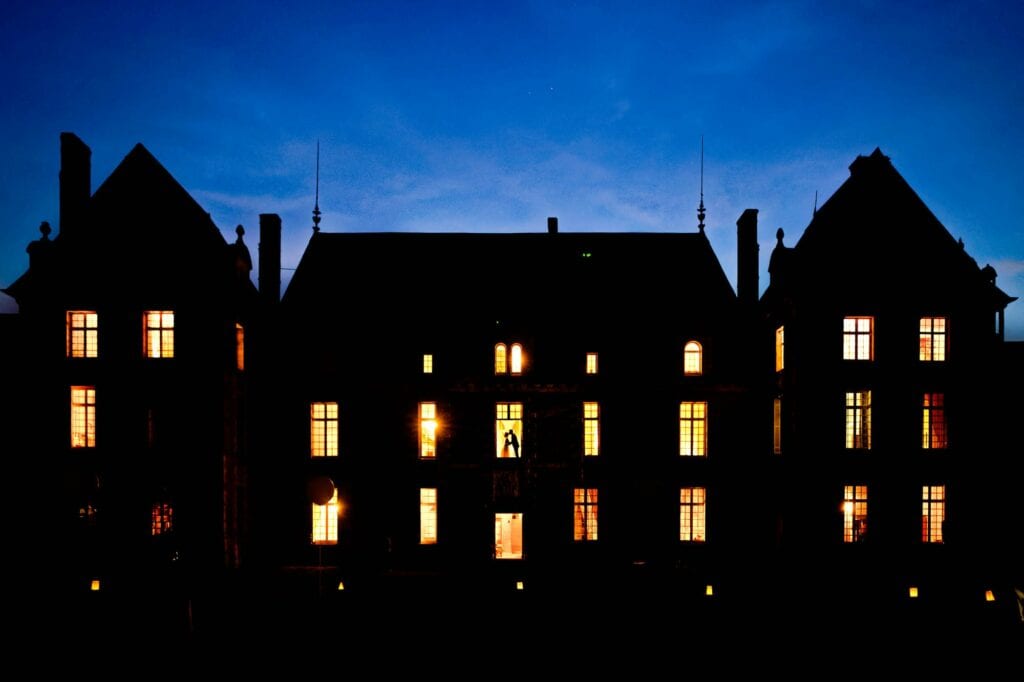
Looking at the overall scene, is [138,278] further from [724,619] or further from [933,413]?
[933,413]

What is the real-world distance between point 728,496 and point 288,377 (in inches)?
646

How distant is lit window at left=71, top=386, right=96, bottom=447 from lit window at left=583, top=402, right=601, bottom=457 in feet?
54.2

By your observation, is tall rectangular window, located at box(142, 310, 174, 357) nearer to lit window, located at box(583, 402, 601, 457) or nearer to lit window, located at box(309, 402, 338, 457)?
lit window, located at box(309, 402, 338, 457)

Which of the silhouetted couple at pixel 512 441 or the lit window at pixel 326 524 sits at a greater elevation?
the silhouetted couple at pixel 512 441

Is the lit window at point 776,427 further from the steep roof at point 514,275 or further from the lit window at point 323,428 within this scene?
the lit window at point 323,428

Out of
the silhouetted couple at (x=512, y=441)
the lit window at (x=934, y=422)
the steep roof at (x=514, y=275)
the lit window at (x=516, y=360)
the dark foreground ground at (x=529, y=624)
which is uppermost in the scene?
the steep roof at (x=514, y=275)

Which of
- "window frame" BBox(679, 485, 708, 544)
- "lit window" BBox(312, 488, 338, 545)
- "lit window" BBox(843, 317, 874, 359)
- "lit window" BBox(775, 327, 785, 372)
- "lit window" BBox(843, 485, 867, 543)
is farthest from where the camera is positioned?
"window frame" BBox(679, 485, 708, 544)

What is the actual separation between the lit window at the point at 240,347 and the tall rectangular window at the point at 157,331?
2.04 meters

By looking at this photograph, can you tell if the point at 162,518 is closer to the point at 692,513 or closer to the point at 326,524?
the point at 326,524

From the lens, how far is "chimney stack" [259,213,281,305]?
77.1 ft

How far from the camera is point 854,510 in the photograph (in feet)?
71.7

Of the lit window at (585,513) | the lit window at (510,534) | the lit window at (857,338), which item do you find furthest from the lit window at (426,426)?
the lit window at (857,338)

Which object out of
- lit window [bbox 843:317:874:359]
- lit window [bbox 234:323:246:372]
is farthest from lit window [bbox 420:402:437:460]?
lit window [bbox 843:317:874:359]

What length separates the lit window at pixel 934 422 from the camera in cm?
2178
